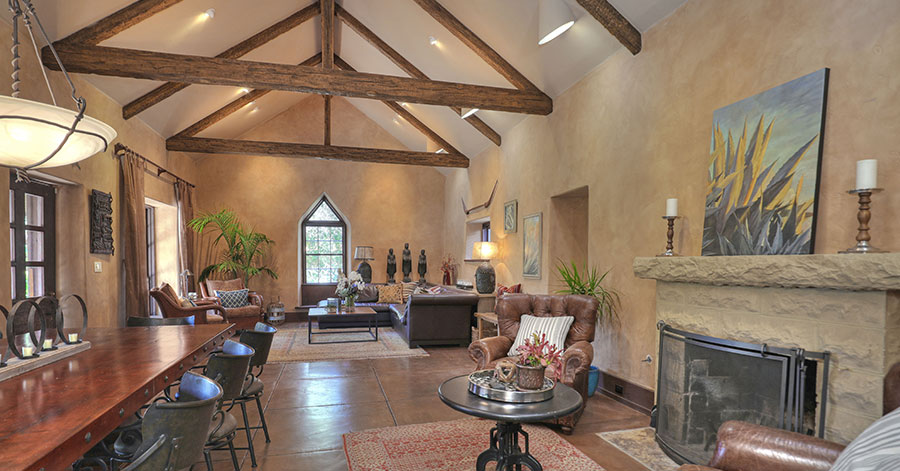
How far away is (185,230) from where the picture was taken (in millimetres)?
8000

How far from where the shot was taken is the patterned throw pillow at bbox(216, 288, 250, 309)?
24.3ft

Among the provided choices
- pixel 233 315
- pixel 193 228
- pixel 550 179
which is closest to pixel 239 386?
pixel 550 179

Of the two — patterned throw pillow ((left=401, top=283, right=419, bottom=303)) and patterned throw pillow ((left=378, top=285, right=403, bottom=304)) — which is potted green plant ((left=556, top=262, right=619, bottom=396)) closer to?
patterned throw pillow ((left=401, top=283, right=419, bottom=303))

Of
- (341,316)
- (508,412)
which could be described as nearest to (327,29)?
(341,316)

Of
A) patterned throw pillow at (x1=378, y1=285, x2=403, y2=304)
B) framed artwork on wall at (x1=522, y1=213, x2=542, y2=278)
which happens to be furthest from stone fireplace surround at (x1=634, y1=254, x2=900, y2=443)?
patterned throw pillow at (x1=378, y1=285, x2=403, y2=304)

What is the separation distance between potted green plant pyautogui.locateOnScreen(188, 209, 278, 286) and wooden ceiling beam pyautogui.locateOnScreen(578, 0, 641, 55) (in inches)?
282

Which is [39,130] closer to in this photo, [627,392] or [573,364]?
[573,364]

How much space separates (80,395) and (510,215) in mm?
5603

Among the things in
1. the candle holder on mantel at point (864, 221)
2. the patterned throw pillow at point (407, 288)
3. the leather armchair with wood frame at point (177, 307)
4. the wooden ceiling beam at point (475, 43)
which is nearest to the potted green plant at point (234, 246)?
the leather armchair with wood frame at point (177, 307)

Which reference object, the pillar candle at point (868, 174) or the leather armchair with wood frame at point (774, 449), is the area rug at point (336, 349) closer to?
the leather armchair with wood frame at point (774, 449)

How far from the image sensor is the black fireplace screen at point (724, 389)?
7.48ft

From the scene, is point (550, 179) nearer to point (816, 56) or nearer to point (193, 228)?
point (816, 56)

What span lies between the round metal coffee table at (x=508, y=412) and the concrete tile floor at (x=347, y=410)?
27.6 inches

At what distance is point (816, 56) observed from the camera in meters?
2.50
